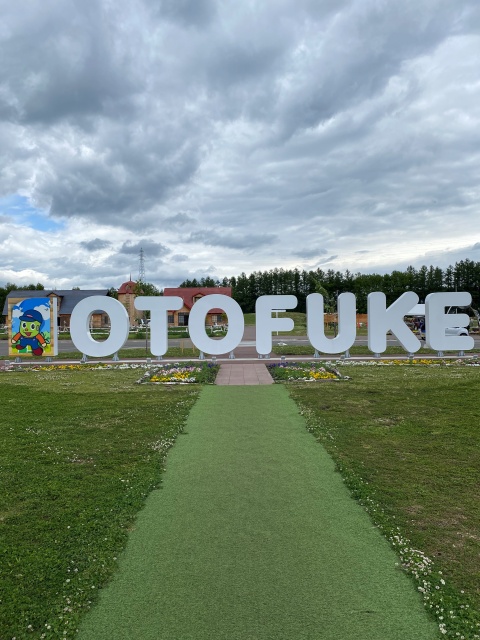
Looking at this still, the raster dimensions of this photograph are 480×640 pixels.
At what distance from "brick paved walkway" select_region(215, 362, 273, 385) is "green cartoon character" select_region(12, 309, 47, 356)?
9.95m

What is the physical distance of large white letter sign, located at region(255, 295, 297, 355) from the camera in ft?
72.4

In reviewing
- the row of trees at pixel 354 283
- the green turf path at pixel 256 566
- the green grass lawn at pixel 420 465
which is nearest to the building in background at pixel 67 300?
the row of trees at pixel 354 283

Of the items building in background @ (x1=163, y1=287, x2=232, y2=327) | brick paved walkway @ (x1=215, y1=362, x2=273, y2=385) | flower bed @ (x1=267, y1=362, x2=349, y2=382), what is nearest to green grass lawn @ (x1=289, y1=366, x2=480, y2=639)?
flower bed @ (x1=267, y1=362, x2=349, y2=382)

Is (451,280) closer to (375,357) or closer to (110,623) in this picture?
(375,357)

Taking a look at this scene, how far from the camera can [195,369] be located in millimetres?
19719

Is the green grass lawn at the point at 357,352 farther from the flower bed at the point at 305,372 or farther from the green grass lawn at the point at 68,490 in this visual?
the green grass lawn at the point at 68,490

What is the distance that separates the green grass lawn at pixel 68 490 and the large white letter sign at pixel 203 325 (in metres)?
7.19

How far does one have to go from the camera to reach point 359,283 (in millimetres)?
88312

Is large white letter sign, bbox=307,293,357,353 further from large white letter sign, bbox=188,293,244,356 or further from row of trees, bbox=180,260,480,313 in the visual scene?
row of trees, bbox=180,260,480,313

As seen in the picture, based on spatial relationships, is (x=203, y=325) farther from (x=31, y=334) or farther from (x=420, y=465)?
(x=420, y=465)

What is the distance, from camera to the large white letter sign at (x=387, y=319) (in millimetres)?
22406

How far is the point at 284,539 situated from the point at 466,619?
2.02 m

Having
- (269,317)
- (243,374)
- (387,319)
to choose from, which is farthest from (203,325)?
(387,319)

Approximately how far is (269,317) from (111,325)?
7.70m
